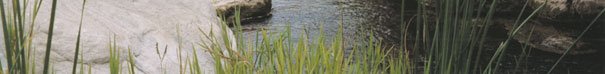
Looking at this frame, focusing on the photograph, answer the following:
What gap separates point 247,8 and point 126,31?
3.91 meters

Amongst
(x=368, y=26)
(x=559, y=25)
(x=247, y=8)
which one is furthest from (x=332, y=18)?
(x=559, y=25)

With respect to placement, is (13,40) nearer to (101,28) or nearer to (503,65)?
(101,28)

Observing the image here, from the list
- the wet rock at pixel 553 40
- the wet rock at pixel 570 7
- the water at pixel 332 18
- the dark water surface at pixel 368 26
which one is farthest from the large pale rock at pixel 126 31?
the wet rock at pixel 570 7

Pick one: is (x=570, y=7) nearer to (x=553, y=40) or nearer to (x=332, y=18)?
(x=553, y=40)

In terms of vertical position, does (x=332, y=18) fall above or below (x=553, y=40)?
above

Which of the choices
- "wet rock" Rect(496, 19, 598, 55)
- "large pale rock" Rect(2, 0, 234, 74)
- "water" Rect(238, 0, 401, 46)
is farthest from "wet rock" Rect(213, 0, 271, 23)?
"large pale rock" Rect(2, 0, 234, 74)

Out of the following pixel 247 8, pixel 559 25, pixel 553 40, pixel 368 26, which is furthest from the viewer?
pixel 247 8

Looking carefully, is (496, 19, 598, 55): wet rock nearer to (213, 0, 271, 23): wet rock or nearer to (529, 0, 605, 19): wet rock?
(529, 0, 605, 19): wet rock

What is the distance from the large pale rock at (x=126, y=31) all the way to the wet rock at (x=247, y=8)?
3161 mm

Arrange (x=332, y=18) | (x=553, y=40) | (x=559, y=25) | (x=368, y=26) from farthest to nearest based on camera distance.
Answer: (x=332, y=18), (x=368, y=26), (x=559, y=25), (x=553, y=40)

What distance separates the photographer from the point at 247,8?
6422 mm

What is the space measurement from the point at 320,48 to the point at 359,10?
4.18 meters

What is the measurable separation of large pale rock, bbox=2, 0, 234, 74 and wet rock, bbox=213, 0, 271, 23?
10.4 ft

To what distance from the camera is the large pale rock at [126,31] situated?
2.27m
